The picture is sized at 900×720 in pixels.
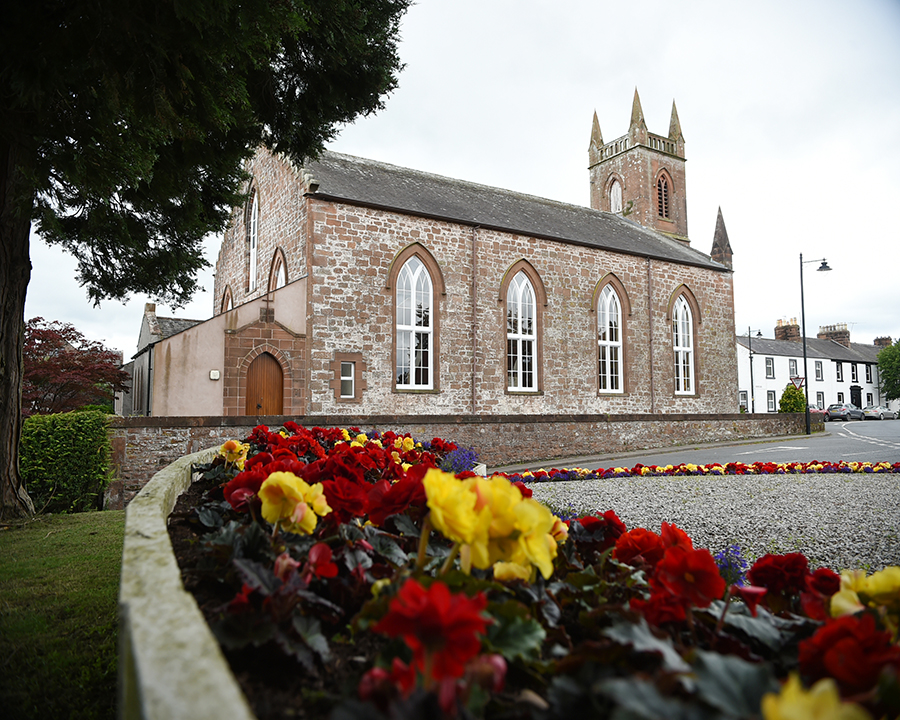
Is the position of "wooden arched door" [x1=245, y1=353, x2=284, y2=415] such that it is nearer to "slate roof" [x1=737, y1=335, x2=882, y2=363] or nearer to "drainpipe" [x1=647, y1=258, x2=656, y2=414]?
"drainpipe" [x1=647, y1=258, x2=656, y2=414]

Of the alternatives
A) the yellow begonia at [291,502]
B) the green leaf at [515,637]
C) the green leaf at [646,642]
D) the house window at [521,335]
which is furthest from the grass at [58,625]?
the house window at [521,335]

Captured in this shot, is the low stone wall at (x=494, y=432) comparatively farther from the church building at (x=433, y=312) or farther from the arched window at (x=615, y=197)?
the arched window at (x=615, y=197)

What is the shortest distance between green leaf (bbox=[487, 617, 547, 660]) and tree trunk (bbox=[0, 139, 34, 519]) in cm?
843

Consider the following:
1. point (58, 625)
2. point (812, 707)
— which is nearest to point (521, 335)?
point (58, 625)

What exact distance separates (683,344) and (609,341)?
→ 4.74 metres

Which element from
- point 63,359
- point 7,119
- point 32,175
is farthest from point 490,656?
point 63,359

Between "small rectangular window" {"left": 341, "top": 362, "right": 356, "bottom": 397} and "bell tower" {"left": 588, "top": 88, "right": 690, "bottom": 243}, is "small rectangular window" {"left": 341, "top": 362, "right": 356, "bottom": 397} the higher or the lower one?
the lower one

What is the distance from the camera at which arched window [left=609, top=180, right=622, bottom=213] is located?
32.6 m

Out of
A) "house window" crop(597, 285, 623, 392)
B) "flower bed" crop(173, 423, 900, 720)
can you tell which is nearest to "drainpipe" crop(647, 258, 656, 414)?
"house window" crop(597, 285, 623, 392)

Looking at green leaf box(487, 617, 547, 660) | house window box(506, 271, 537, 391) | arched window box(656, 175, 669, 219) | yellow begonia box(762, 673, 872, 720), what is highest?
arched window box(656, 175, 669, 219)

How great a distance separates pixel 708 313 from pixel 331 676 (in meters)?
27.0

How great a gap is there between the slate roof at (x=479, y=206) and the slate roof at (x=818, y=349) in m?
31.0

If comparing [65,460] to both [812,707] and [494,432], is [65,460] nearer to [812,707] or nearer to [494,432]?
[494,432]

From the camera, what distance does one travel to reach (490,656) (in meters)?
1.10
